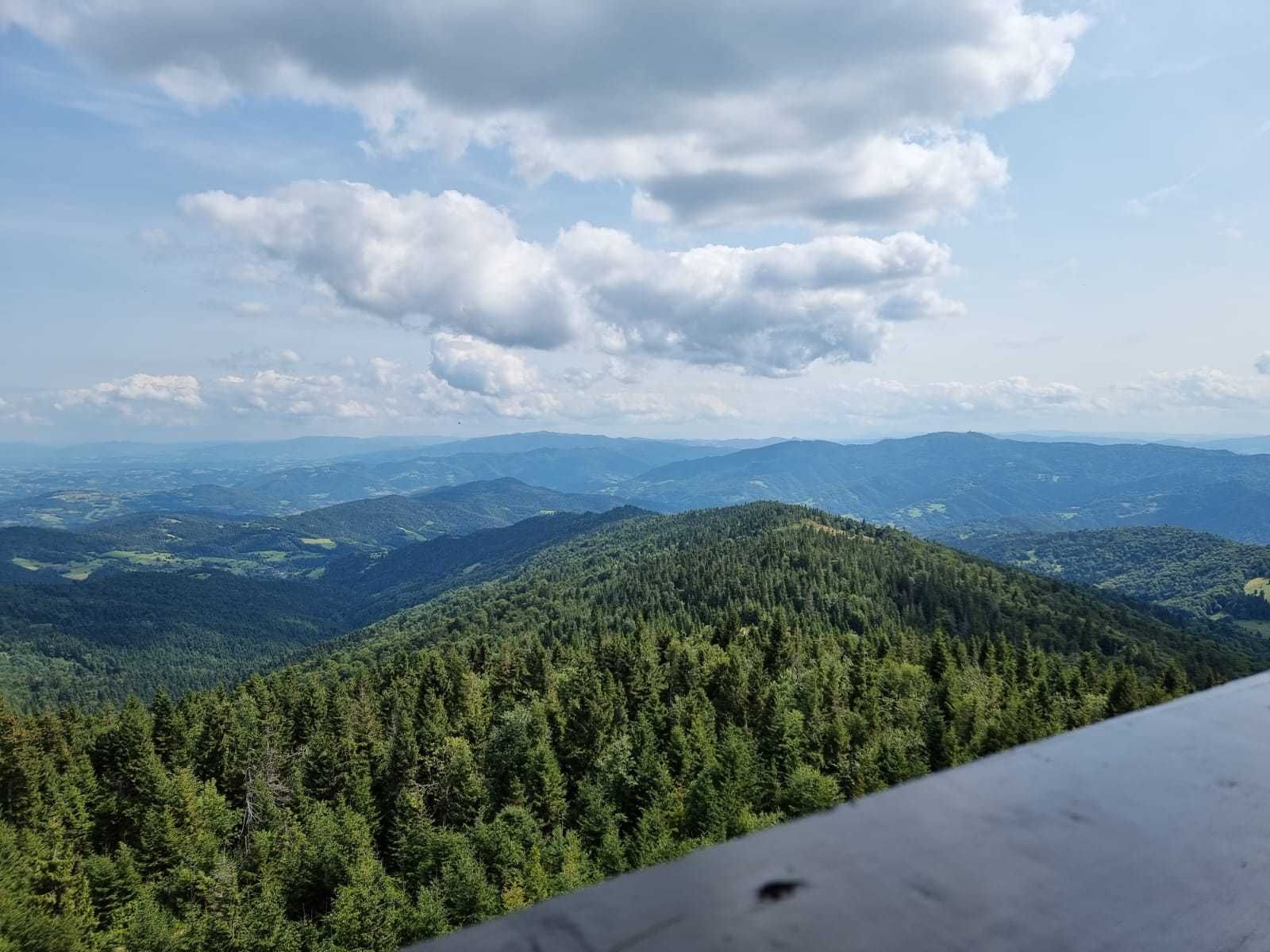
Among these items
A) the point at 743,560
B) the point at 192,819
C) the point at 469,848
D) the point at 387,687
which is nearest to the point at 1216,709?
the point at 469,848

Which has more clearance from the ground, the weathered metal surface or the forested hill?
the weathered metal surface

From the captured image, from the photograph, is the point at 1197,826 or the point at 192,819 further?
the point at 192,819

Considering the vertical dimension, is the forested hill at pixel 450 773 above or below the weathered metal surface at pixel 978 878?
below

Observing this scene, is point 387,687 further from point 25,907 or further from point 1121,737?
point 1121,737

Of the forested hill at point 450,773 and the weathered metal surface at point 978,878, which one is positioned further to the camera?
the forested hill at point 450,773

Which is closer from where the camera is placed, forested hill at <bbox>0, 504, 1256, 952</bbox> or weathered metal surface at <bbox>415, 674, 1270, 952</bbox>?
weathered metal surface at <bbox>415, 674, 1270, 952</bbox>
